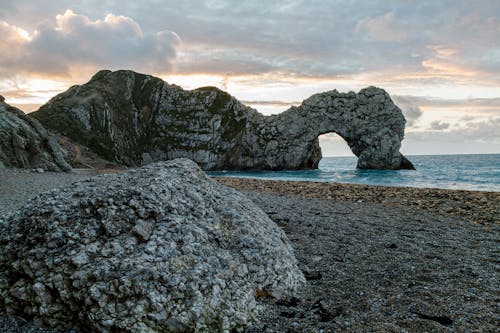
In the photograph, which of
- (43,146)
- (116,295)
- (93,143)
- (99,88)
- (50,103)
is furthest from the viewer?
(99,88)

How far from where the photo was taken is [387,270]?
7625mm

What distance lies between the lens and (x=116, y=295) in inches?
187

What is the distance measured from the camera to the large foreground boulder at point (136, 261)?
480 cm

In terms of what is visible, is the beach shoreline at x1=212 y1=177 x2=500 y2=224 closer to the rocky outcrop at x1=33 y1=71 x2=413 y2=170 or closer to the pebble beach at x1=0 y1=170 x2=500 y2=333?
the pebble beach at x1=0 y1=170 x2=500 y2=333

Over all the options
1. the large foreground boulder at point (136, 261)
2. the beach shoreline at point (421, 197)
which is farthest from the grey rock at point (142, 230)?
the beach shoreline at point (421, 197)

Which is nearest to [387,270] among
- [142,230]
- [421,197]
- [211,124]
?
[142,230]

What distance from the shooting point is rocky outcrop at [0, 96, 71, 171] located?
105 feet

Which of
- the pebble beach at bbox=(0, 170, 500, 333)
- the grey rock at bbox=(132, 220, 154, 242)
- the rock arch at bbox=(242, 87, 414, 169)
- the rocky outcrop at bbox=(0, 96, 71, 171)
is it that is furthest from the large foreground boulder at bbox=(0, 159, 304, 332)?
the rock arch at bbox=(242, 87, 414, 169)

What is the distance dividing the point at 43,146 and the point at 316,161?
217 feet

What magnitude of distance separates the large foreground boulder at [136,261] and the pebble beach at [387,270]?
1.47 ft

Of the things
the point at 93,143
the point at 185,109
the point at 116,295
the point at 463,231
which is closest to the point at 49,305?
the point at 116,295

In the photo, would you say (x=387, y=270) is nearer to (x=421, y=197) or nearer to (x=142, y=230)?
(x=142, y=230)

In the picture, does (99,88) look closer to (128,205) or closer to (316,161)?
(316,161)

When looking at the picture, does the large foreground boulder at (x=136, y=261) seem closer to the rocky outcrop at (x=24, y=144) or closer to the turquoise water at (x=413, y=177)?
the rocky outcrop at (x=24, y=144)
